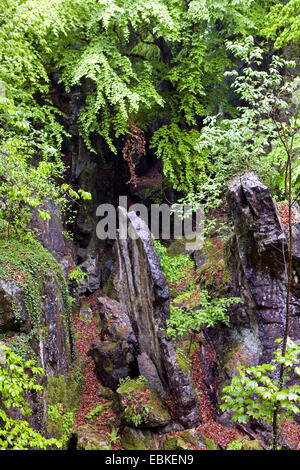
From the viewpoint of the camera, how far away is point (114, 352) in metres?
6.59

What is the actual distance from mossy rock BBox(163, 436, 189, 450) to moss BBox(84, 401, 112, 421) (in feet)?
4.83

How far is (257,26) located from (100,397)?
1006cm

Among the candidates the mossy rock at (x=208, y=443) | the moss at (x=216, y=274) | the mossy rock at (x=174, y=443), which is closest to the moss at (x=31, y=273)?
the mossy rock at (x=174, y=443)

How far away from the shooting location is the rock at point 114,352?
6.47 metres

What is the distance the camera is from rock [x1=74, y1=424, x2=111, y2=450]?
4953 millimetres

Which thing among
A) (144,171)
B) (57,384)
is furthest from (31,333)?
(144,171)

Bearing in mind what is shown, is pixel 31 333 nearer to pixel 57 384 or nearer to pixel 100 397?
pixel 57 384

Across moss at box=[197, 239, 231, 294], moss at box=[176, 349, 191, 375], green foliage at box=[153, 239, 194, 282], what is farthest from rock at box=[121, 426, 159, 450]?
green foliage at box=[153, 239, 194, 282]

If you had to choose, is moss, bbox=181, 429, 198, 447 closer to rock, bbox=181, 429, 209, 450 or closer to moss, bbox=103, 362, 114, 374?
rock, bbox=181, 429, 209, 450

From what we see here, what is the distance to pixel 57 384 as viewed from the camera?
5395 mm

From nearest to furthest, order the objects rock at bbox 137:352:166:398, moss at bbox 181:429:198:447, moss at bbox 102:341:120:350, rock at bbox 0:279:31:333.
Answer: rock at bbox 0:279:31:333 → moss at bbox 181:429:198:447 → rock at bbox 137:352:166:398 → moss at bbox 102:341:120:350

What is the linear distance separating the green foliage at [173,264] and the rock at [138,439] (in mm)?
4050

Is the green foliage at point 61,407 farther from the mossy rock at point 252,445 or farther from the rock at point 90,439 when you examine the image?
the mossy rock at point 252,445

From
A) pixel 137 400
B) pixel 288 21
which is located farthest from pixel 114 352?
pixel 288 21
